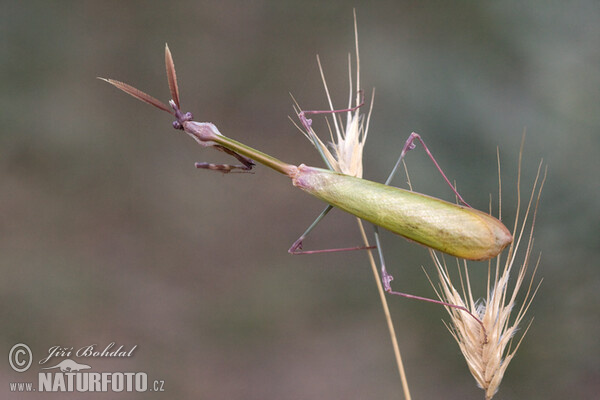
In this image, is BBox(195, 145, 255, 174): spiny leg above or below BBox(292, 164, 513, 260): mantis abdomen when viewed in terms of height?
above

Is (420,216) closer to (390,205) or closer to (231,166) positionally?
(390,205)

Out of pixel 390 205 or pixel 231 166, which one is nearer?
pixel 390 205

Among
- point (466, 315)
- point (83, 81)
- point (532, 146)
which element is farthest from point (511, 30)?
point (83, 81)

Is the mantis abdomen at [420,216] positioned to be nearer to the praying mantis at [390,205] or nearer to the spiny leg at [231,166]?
the praying mantis at [390,205]

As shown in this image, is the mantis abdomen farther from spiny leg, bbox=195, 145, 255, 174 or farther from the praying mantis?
spiny leg, bbox=195, 145, 255, 174

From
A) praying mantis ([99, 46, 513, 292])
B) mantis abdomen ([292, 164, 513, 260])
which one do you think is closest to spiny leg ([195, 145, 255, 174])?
praying mantis ([99, 46, 513, 292])

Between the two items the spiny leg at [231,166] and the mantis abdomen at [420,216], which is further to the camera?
the spiny leg at [231,166]

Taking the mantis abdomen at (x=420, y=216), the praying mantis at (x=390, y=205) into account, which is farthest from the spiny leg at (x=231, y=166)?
the mantis abdomen at (x=420, y=216)

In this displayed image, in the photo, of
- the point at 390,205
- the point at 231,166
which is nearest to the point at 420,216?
the point at 390,205

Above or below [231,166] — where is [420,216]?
below
